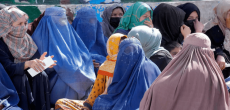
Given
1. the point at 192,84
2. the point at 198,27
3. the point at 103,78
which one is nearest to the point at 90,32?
the point at 103,78

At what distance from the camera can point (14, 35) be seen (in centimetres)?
284

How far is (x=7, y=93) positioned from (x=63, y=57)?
0.81m

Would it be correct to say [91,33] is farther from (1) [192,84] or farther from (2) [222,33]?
(1) [192,84]

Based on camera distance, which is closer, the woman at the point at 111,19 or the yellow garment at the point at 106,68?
the yellow garment at the point at 106,68

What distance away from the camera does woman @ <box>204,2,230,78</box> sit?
3.25 metres

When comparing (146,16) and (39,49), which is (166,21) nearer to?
(146,16)

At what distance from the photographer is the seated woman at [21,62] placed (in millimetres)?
2676

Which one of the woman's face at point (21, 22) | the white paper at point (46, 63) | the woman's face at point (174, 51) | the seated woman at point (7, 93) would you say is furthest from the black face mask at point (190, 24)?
the seated woman at point (7, 93)

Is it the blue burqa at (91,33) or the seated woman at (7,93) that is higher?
the blue burqa at (91,33)

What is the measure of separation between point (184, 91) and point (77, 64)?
1.80 m

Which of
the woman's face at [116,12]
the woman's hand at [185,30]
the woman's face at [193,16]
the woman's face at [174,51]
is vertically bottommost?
the woman's face at [174,51]

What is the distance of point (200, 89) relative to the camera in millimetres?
1634

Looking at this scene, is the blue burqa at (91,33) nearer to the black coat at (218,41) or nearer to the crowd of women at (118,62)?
the crowd of women at (118,62)

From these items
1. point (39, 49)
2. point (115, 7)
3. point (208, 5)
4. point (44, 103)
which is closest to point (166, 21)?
point (115, 7)
